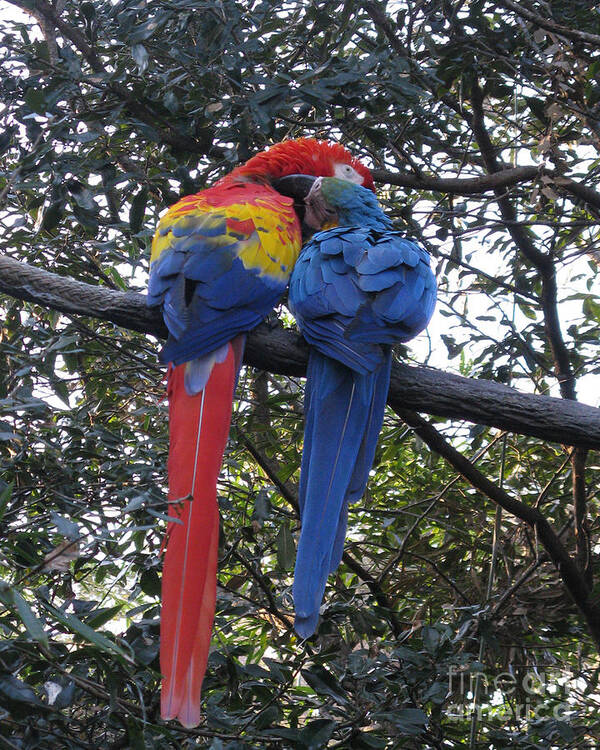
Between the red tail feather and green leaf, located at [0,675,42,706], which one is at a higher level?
the red tail feather

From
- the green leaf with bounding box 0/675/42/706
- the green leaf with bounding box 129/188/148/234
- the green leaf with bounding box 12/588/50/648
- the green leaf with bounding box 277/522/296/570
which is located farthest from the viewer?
the green leaf with bounding box 129/188/148/234

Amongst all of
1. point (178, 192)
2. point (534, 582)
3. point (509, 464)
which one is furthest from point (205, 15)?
point (534, 582)

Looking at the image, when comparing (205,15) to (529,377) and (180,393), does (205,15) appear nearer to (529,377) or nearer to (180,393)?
(180,393)

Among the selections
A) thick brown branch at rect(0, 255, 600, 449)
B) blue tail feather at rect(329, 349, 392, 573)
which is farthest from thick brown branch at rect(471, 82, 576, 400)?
blue tail feather at rect(329, 349, 392, 573)

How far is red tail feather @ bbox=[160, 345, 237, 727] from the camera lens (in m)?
1.27

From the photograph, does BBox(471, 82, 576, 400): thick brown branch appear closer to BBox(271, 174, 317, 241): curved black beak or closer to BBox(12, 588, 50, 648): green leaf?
BBox(271, 174, 317, 241): curved black beak

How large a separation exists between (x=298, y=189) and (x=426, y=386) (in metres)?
0.86

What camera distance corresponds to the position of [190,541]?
137 cm

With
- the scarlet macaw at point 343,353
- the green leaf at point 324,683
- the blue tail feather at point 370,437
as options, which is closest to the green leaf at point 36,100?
the scarlet macaw at point 343,353

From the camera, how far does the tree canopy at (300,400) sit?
1670mm

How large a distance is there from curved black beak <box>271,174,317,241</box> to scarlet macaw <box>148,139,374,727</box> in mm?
67

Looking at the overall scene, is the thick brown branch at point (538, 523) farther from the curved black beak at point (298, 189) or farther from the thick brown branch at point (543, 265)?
the curved black beak at point (298, 189)

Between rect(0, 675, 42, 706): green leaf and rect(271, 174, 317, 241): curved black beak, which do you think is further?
rect(271, 174, 317, 241): curved black beak

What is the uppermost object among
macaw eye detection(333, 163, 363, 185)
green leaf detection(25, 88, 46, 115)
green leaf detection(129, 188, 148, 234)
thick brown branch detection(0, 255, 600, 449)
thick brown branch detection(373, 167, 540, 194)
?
thick brown branch detection(373, 167, 540, 194)
